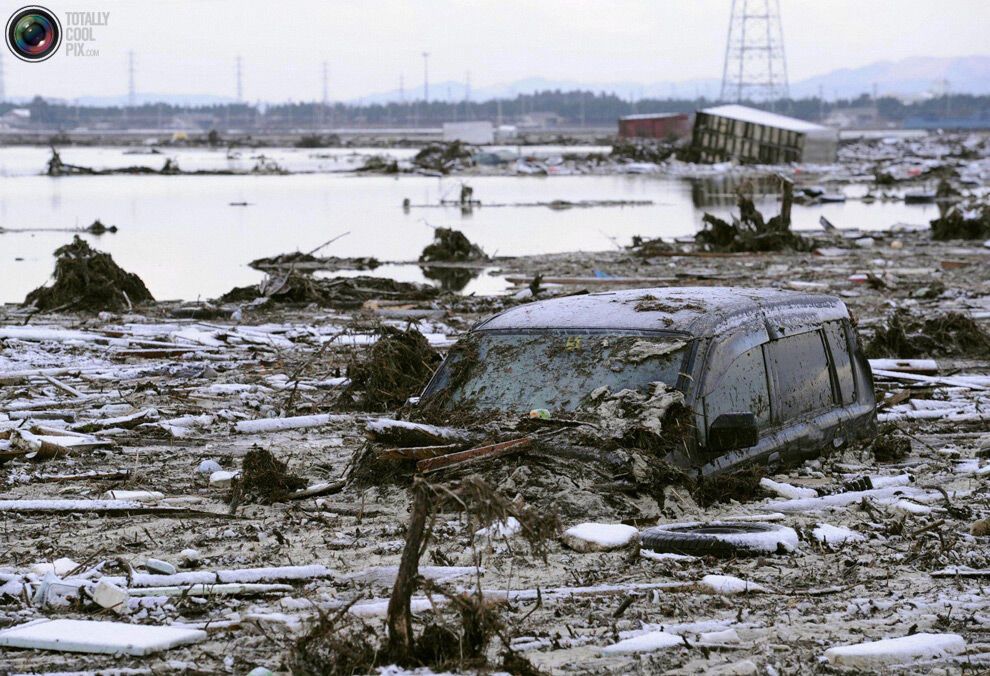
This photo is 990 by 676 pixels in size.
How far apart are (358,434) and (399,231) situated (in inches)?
1039

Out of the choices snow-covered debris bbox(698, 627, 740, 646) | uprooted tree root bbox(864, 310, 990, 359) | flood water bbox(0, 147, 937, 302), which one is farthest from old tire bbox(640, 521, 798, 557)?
flood water bbox(0, 147, 937, 302)

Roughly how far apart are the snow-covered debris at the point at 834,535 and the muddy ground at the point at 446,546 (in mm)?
75

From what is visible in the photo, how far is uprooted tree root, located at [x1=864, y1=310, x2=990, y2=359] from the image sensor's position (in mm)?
15578

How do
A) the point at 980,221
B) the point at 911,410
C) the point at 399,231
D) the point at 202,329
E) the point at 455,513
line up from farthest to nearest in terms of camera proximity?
the point at 399,231 → the point at 980,221 → the point at 202,329 → the point at 911,410 → the point at 455,513

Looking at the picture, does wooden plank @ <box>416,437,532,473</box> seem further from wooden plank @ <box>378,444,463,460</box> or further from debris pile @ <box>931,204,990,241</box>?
debris pile @ <box>931,204,990,241</box>

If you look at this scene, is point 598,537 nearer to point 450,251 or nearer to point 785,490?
point 785,490

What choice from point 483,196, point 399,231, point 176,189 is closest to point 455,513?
point 399,231

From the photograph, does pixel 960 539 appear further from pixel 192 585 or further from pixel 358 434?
pixel 358 434

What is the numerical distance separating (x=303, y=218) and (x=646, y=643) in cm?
3739

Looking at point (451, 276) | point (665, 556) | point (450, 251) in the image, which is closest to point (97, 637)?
point (665, 556)

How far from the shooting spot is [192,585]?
648 centimetres

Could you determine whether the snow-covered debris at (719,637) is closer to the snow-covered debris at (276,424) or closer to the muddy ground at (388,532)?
the muddy ground at (388,532)

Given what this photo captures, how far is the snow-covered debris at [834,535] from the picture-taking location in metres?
7.41

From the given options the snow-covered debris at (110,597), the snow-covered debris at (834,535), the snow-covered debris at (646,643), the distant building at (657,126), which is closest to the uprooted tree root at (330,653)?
the snow-covered debris at (646,643)
